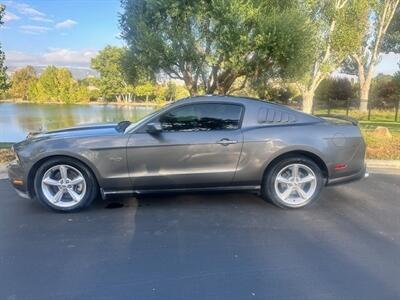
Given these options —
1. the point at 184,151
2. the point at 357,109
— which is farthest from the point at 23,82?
the point at 184,151

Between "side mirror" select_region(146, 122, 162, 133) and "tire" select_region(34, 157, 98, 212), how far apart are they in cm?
94

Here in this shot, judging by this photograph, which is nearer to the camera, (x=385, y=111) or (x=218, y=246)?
(x=218, y=246)

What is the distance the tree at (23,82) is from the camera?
136 ft

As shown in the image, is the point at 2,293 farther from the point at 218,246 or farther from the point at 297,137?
the point at 297,137

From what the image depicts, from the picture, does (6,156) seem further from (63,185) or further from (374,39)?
(374,39)

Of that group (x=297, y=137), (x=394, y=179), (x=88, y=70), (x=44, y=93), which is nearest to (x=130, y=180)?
(x=297, y=137)

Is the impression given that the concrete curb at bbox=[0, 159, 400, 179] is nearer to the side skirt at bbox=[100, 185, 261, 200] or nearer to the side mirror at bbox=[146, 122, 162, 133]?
the side skirt at bbox=[100, 185, 261, 200]

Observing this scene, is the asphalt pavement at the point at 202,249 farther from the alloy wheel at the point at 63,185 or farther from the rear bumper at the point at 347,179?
the rear bumper at the point at 347,179

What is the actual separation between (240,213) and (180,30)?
664cm

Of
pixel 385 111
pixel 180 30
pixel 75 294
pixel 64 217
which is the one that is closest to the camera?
pixel 75 294

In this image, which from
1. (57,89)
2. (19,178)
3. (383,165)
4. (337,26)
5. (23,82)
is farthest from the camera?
(23,82)

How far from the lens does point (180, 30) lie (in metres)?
9.69

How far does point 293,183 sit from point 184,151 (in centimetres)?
155

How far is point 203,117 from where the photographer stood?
4.73 meters
